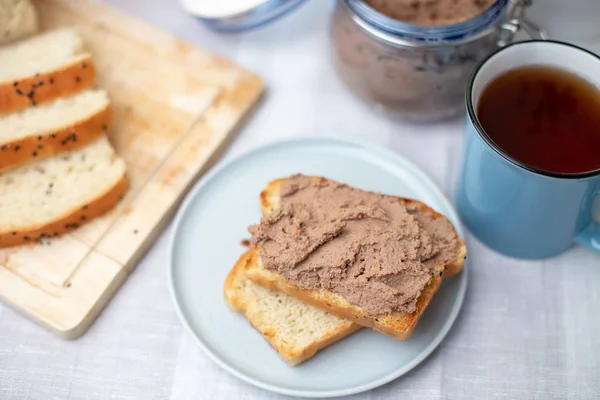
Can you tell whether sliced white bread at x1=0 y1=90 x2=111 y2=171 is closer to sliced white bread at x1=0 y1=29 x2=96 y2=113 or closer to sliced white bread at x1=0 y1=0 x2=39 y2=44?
sliced white bread at x1=0 y1=29 x2=96 y2=113

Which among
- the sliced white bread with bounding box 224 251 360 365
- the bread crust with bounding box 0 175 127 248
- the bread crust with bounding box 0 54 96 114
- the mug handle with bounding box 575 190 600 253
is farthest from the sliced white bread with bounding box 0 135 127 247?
the mug handle with bounding box 575 190 600 253

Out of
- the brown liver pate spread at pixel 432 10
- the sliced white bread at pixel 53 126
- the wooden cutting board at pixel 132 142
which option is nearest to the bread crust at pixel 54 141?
the sliced white bread at pixel 53 126

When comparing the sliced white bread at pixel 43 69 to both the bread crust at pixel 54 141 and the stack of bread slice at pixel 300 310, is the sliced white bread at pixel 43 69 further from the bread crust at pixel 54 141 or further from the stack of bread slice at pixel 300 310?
the stack of bread slice at pixel 300 310

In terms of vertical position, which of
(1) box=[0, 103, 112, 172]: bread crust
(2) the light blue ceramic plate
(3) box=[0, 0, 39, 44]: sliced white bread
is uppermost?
(3) box=[0, 0, 39, 44]: sliced white bread

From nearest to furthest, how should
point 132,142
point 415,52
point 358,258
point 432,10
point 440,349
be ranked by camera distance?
point 358,258, point 440,349, point 415,52, point 432,10, point 132,142

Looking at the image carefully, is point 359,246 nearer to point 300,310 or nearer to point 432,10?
point 300,310

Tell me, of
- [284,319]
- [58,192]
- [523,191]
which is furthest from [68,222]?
[523,191]
